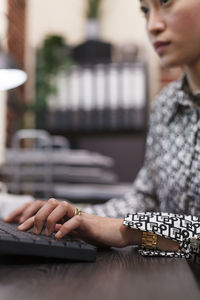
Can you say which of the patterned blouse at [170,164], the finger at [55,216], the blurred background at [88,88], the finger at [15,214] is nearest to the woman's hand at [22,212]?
the finger at [15,214]

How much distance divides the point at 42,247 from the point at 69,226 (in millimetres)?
78

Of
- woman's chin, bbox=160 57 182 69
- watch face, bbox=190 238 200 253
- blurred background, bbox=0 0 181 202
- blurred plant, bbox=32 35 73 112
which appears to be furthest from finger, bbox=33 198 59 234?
blurred plant, bbox=32 35 73 112

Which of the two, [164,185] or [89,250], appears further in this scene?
[164,185]

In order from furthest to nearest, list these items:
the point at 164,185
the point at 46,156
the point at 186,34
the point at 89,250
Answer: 1. the point at 46,156
2. the point at 164,185
3. the point at 186,34
4. the point at 89,250

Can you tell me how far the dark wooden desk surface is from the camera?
0.34 metres

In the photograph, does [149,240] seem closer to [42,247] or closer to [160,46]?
[42,247]

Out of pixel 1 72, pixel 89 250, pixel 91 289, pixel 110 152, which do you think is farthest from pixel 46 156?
pixel 91 289

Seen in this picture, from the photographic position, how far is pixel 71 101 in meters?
2.54

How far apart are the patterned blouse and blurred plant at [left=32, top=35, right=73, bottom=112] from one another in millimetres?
1625

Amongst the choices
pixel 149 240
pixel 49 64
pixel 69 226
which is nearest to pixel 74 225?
pixel 69 226

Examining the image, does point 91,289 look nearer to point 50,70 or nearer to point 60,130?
point 60,130

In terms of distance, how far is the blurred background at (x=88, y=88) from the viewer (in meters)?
2.46

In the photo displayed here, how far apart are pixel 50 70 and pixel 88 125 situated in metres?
0.54

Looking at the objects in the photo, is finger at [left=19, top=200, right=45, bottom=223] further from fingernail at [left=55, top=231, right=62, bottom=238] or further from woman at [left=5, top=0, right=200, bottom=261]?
fingernail at [left=55, top=231, right=62, bottom=238]
